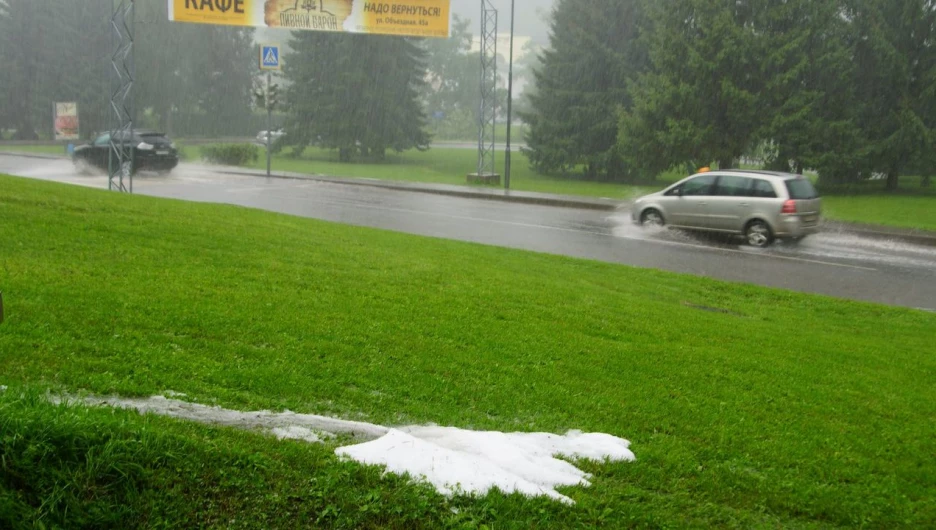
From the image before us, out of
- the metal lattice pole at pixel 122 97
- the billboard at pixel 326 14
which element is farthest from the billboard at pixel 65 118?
the billboard at pixel 326 14

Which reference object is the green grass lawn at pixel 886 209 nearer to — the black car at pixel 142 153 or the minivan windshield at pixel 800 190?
the minivan windshield at pixel 800 190

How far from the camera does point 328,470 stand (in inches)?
150

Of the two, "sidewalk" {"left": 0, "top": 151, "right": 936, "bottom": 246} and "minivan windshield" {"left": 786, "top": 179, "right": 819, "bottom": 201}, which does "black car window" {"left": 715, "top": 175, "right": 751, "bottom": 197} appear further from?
"sidewalk" {"left": 0, "top": 151, "right": 936, "bottom": 246}

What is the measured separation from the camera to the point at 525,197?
Answer: 2883cm

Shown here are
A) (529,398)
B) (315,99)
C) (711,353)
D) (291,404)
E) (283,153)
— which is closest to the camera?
(291,404)

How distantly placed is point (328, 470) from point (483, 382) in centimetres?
213

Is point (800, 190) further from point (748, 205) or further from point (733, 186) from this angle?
point (733, 186)

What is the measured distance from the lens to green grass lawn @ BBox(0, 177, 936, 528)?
3.56m

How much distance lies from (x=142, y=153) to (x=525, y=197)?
49.5 feet

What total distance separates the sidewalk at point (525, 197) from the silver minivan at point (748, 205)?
3726 mm

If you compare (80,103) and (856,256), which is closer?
(856,256)

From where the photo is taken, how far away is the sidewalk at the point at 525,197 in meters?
21.4

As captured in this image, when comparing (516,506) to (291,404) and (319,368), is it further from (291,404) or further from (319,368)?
(319,368)

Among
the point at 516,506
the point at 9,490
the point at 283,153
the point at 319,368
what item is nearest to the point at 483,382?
the point at 319,368
